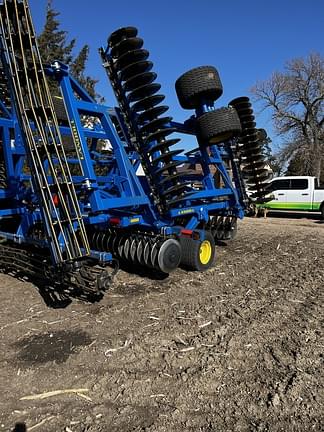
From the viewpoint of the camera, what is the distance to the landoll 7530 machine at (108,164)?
4449mm

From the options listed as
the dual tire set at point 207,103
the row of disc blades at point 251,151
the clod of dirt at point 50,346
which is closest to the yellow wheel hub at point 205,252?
the dual tire set at point 207,103

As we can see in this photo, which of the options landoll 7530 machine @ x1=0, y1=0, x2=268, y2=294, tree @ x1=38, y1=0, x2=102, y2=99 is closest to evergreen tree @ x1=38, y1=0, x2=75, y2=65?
tree @ x1=38, y1=0, x2=102, y2=99

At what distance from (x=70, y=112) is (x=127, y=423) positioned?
3.90m

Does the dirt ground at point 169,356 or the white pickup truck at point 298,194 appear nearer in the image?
the dirt ground at point 169,356

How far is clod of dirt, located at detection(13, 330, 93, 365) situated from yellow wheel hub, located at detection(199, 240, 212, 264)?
2.73 meters

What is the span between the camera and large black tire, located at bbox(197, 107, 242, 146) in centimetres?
596

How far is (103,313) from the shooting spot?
4.37 meters

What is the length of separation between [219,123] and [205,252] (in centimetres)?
203

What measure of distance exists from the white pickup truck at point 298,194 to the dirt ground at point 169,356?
10.8m

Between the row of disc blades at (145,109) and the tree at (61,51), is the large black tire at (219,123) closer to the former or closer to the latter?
the row of disc blades at (145,109)

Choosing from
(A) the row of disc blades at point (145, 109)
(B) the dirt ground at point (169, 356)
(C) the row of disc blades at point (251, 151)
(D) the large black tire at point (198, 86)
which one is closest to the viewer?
(B) the dirt ground at point (169, 356)

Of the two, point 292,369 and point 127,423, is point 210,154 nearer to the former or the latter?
point 292,369

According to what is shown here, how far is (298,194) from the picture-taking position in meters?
16.1

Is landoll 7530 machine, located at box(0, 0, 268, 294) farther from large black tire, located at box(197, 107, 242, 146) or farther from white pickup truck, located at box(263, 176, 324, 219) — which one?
white pickup truck, located at box(263, 176, 324, 219)
